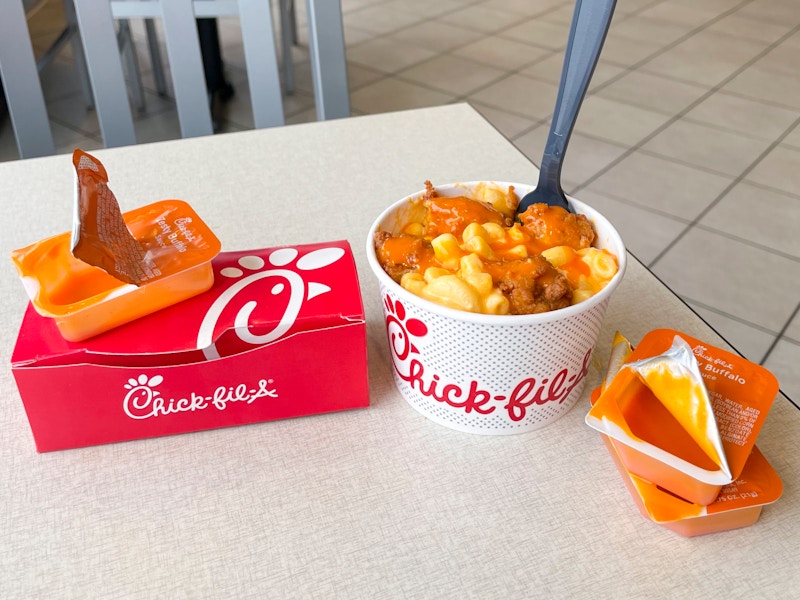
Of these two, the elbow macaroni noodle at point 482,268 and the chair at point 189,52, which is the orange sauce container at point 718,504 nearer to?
the elbow macaroni noodle at point 482,268

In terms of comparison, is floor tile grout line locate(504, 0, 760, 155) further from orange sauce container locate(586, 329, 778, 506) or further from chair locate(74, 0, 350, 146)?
orange sauce container locate(586, 329, 778, 506)

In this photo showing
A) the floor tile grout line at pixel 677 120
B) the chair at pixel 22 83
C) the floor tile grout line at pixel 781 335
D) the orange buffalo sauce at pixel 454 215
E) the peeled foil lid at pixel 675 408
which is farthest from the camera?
the floor tile grout line at pixel 677 120

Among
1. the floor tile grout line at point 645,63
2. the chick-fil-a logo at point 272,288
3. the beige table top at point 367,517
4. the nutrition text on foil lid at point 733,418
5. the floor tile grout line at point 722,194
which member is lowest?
the floor tile grout line at point 722,194

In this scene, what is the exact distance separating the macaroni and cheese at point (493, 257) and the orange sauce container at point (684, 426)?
81mm

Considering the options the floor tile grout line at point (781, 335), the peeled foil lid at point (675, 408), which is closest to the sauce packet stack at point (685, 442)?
the peeled foil lid at point (675, 408)

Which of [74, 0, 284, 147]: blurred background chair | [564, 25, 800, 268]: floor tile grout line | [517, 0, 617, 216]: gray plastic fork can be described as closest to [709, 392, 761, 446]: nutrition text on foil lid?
[517, 0, 617, 216]: gray plastic fork

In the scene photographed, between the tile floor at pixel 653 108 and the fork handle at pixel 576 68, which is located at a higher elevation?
the fork handle at pixel 576 68

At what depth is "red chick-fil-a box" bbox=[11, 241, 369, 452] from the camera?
0.52 metres

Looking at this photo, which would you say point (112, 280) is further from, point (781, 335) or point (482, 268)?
point (781, 335)

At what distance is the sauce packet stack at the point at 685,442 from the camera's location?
0.47 metres

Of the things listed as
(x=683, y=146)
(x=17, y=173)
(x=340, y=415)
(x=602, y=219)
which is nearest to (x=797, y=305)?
(x=683, y=146)

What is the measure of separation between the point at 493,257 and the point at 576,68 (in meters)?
0.16

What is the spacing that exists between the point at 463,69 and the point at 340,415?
8.55 ft

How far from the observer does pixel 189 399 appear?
0.56 meters
